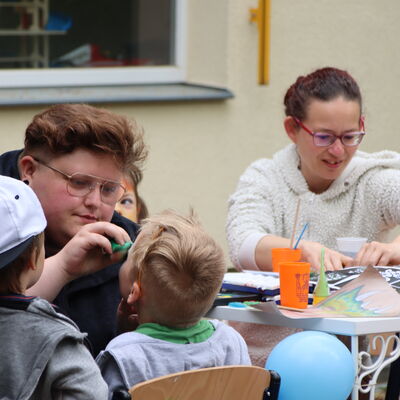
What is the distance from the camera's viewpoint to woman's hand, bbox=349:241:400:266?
3.63 meters

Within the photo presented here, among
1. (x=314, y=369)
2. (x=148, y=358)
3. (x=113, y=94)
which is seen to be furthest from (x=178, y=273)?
(x=113, y=94)

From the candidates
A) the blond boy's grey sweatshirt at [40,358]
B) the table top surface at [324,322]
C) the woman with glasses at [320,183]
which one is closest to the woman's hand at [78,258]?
the table top surface at [324,322]

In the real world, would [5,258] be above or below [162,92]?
below

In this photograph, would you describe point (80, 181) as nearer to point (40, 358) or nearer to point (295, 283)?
point (295, 283)

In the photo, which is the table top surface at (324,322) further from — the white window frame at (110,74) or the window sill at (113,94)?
the white window frame at (110,74)

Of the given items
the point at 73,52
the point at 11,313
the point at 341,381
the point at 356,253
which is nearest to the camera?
the point at 11,313

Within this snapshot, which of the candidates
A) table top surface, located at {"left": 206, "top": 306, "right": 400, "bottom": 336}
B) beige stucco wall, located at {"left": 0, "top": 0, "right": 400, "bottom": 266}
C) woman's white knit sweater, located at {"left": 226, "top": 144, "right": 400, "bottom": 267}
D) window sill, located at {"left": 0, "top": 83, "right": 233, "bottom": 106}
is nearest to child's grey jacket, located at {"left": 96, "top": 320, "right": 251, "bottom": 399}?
table top surface, located at {"left": 206, "top": 306, "right": 400, "bottom": 336}

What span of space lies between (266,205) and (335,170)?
348mm

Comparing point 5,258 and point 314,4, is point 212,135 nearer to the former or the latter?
point 314,4

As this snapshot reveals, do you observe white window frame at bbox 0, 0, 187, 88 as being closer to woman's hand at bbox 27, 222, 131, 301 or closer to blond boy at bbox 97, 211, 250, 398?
woman's hand at bbox 27, 222, 131, 301

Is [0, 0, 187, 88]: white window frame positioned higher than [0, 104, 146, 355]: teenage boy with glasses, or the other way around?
[0, 0, 187, 88]: white window frame

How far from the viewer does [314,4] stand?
668 cm

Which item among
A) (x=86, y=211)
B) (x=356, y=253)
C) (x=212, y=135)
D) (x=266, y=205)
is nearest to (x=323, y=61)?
(x=212, y=135)

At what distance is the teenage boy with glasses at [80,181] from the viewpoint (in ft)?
10.0
